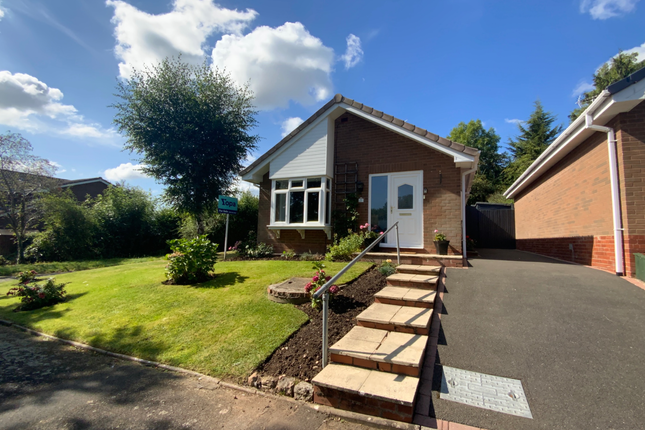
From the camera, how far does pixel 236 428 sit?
8.36ft

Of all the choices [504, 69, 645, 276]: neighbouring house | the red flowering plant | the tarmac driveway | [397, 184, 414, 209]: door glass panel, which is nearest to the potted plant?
[397, 184, 414, 209]: door glass panel

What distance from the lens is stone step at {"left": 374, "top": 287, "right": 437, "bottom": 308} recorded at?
4.39 metres

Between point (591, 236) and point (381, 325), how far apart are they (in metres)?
6.14

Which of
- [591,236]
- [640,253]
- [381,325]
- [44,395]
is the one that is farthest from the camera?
[591,236]

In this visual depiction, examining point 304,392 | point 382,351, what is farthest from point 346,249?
point 304,392

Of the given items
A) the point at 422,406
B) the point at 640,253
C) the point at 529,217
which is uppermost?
the point at 529,217

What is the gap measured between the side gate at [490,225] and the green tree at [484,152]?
1477 centimetres

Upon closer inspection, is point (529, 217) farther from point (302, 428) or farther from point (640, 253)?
point (302, 428)

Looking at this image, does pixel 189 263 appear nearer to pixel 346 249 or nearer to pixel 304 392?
pixel 346 249

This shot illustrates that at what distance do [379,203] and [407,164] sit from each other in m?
1.40

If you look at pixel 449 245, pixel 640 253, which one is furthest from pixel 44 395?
pixel 640 253

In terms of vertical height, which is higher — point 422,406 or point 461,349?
point 461,349

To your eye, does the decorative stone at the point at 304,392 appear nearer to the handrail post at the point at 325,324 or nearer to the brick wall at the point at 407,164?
the handrail post at the point at 325,324

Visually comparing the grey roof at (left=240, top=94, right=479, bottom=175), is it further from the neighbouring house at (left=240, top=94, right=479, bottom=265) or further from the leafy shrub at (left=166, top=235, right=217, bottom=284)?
the leafy shrub at (left=166, top=235, right=217, bottom=284)
